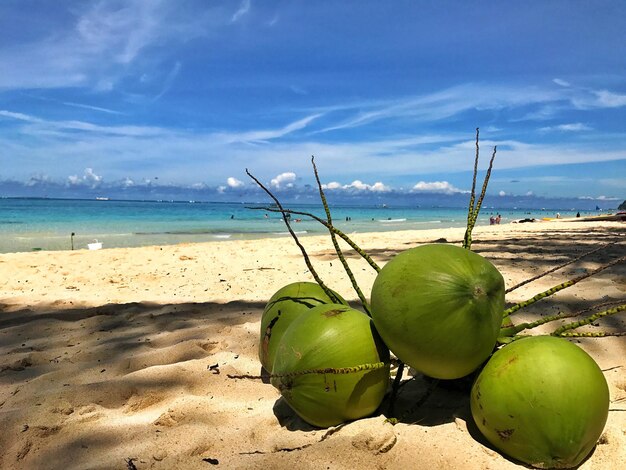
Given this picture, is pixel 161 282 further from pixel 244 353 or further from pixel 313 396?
pixel 313 396

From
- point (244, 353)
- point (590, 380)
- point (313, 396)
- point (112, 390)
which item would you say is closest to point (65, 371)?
point (112, 390)

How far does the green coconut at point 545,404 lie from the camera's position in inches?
53.6

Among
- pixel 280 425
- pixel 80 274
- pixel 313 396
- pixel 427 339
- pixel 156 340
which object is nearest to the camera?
pixel 427 339

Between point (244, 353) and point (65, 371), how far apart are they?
102 cm

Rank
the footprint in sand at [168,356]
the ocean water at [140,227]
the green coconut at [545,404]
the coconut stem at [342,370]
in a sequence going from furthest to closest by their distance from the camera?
the ocean water at [140,227]
the footprint in sand at [168,356]
the coconut stem at [342,370]
the green coconut at [545,404]

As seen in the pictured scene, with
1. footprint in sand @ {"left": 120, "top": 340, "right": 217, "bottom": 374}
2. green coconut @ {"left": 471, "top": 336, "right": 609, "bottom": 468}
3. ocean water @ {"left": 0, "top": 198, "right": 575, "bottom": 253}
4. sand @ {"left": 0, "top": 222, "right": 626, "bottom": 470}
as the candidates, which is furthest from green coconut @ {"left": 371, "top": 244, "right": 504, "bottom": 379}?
footprint in sand @ {"left": 120, "top": 340, "right": 217, "bottom": 374}

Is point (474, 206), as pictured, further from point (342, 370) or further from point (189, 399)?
point (189, 399)

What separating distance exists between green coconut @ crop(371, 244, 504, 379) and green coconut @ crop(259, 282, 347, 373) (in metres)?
0.61

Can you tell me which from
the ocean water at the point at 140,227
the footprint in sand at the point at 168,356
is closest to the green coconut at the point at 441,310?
the ocean water at the point at 140,227

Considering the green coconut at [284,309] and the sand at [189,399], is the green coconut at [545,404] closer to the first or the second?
the sand at [189,399]

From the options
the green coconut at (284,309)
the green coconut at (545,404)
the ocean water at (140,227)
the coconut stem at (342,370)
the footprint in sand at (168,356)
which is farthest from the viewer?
the ocean water at (140,227)

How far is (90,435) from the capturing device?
6.15 feet

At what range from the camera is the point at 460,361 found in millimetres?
1434

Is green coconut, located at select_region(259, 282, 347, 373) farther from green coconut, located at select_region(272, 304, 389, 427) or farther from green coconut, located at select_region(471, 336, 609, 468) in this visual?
green coconut, located at select_region(471, 336, 609, 468)
